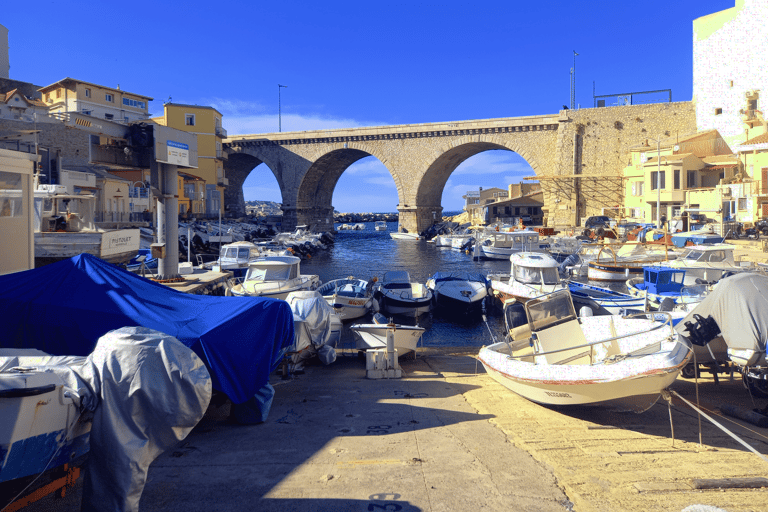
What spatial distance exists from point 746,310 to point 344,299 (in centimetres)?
1081

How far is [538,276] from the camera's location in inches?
698

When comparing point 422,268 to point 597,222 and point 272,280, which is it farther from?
point 272,280

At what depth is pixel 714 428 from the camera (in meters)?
6.38

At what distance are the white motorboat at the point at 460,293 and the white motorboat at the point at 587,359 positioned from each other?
8.98 metres

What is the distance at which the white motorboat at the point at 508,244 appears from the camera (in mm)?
33344

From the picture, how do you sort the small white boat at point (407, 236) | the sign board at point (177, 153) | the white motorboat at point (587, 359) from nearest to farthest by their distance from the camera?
the white motorboat at point (587, 359)
the sign board at point (177, 153)
the small white boat at point (407, 236)

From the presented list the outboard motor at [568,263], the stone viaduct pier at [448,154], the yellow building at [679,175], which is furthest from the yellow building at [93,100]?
the yellow building at [679,175]

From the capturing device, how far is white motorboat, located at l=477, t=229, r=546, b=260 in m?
33.3

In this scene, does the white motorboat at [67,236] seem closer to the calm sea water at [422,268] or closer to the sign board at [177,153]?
the sign board at [177,153]

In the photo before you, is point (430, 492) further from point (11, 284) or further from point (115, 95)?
point (115, 95)

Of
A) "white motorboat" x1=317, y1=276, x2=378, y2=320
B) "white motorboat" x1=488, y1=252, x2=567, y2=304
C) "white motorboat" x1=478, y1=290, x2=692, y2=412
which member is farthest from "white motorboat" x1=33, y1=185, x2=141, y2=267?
"white motorboat" x1=488, y1=252, x2=567, y2=304

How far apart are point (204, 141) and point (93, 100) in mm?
8735

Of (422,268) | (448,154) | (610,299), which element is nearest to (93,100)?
(448,154)

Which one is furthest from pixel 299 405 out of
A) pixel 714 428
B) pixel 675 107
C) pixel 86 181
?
pixel 675 107
